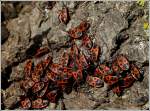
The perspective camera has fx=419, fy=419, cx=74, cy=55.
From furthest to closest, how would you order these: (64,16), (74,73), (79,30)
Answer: (64,16), (79,30), (74,73)

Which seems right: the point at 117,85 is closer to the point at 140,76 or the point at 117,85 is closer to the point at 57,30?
the point at 140,76

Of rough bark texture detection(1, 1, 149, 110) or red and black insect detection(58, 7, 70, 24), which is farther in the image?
red and black insect detection(58, 7, 70, 24)

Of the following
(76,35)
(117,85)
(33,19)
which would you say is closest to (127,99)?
(117,85)

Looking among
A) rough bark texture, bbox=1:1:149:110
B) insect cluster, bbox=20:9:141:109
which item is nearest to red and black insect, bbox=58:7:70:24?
rough bark texture, bbox=1:1:149:110

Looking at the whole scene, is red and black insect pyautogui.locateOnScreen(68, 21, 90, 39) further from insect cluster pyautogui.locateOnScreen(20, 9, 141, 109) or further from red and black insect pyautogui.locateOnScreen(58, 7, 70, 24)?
red and black insect pyautogui.locateOnScreen(58, 7, 70, 24)

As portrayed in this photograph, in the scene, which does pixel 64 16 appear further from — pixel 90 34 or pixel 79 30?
pixel 90 34

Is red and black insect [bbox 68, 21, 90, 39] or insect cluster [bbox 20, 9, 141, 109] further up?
red and black insect [bbox 68, 21, 90, 39]

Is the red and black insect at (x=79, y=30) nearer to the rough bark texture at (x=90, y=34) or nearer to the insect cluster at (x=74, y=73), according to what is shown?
the insect cluster at (x=74, y=73)

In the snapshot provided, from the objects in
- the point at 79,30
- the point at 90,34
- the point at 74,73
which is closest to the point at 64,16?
the point at 79,30

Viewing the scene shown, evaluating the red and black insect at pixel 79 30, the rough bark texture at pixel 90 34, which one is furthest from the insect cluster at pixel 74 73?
the rough bark texture at pixel 90 34
